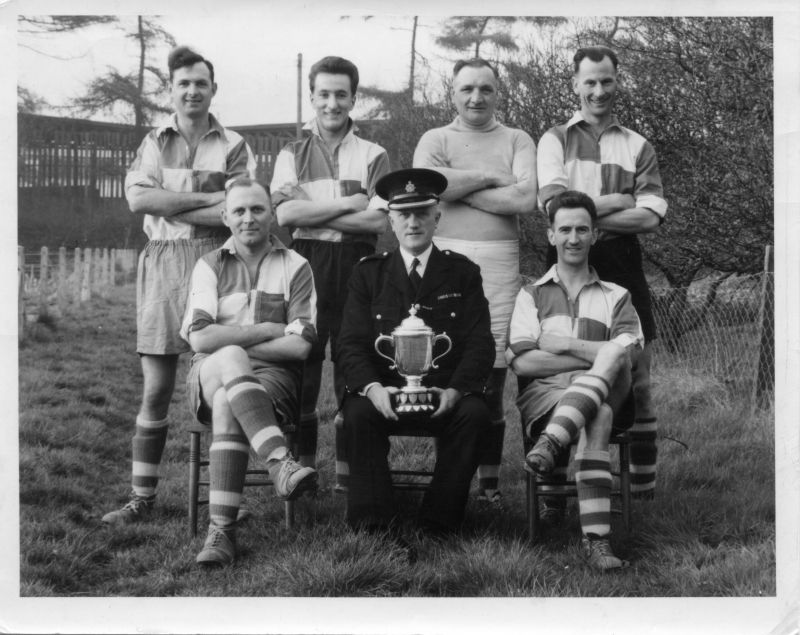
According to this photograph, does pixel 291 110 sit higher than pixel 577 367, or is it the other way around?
pixel 291 110

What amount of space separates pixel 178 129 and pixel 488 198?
1633 millimetres

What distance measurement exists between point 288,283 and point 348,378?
0.58 metres

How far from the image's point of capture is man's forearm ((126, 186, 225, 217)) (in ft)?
14.8

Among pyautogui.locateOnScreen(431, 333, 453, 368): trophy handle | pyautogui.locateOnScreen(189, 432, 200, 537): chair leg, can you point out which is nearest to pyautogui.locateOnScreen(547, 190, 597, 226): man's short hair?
pyautogui.locateOnScreen(431, 333, 453, 368): trophy handle

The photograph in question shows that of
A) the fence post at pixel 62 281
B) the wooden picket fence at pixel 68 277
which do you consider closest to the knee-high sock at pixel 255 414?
the wooden picket fence at pixel 68 277

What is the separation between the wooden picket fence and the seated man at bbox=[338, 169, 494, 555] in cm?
241

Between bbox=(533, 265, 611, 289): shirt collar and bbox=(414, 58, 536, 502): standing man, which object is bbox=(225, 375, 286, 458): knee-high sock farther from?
bbox=(533, 265, 611, 289): shirt collar

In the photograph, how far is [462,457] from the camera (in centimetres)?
400

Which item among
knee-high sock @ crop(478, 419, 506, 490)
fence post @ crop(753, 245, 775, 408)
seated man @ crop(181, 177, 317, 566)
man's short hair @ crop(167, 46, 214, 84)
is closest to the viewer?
seated man @ crop(181, 177, 317, 566)

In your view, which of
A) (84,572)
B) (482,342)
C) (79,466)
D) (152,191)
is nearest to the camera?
(84,572)

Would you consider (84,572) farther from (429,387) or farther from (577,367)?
(577,367)

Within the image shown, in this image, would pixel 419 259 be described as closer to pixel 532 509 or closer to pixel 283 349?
pixel 283 349

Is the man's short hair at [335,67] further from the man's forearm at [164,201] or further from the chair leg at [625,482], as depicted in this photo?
the chair leg at [625,482]
